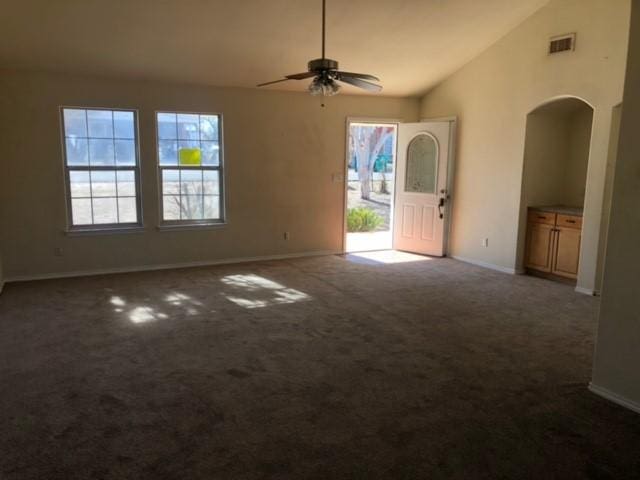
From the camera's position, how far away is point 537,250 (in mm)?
6105

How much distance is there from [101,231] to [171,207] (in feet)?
3.04

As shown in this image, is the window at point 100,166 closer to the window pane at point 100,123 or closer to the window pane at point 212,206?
the window pane at point 100,123

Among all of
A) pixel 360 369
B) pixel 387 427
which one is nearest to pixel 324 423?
pixel 387 427

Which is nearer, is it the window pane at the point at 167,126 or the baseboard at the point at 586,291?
the baseboard at the point at 586,291

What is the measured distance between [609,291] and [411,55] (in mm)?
4294

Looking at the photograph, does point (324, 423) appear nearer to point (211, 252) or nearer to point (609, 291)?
point (609, 291)

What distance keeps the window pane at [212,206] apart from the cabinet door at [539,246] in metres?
4.19

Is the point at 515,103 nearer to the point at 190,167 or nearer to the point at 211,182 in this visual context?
the point at 211,182

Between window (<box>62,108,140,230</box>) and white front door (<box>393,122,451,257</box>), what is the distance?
13.0ft

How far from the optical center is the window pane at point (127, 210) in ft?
20.3

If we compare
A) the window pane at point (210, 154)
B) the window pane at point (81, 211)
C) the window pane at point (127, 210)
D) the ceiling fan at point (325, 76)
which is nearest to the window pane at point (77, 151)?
the window pane at point (81, 211)

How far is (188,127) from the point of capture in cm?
639

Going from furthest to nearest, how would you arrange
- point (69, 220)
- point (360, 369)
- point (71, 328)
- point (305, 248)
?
point (305, 248) → point (69, 220) → point (71, 328) → point (360, 369)

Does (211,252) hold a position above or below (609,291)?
A: below
